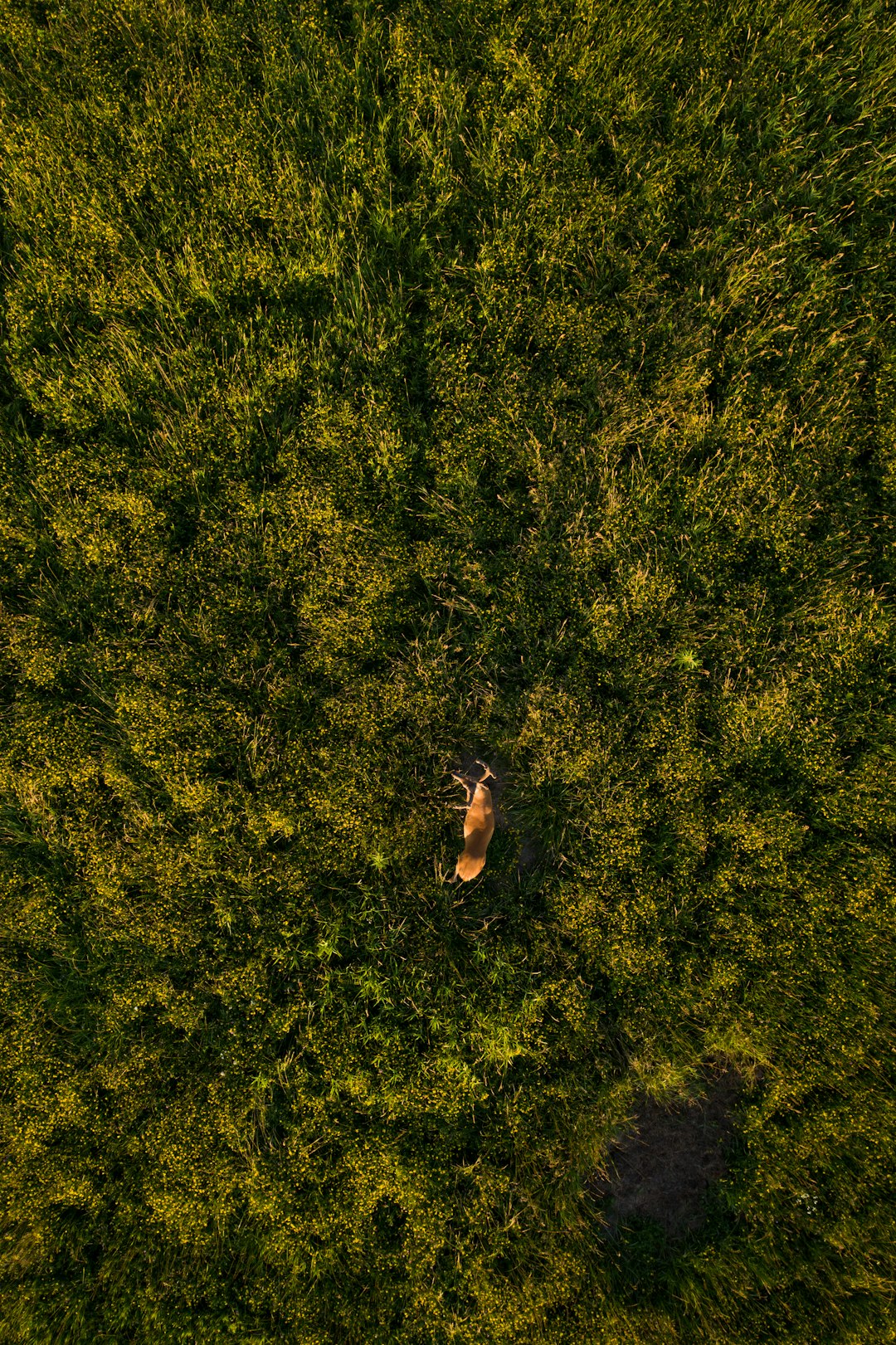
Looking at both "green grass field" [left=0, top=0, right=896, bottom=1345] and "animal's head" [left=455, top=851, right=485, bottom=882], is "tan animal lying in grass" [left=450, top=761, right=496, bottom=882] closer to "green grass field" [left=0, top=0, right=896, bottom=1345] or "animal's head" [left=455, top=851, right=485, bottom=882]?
"animal's head" [left=455, top=851, right=485, bottom=882]

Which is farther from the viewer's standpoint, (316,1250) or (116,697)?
(116,697)

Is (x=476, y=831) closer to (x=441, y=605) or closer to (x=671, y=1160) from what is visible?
(x=441, y=605)

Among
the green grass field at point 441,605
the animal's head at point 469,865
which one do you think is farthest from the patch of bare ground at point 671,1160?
the animal's head at point 469,865

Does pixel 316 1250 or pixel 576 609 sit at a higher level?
pixel 576 609

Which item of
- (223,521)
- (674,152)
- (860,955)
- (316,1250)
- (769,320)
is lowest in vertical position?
(316,1250)

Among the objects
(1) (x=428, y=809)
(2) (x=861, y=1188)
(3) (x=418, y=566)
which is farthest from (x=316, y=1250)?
(3) (x=418, y=566)

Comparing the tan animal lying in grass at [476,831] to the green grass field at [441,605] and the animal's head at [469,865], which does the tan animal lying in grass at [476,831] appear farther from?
the green grass field at [441,605]

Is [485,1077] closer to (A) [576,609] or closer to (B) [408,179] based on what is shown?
(A) [576,609]
